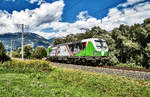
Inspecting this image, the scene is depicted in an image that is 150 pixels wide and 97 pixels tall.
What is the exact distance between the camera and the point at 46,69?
18.5m

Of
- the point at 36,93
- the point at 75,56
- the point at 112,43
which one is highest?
the point at 112,43

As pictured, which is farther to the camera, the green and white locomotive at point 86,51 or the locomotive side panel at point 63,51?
the locomotive side panel at point 63,51

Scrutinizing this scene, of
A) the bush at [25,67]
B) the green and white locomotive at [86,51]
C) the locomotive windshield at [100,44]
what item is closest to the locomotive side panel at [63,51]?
the green and white locomotive at [86,51]

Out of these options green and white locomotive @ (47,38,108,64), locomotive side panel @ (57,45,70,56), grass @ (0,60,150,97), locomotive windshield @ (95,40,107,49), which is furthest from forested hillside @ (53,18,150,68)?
grass @ (0,60,150,97)

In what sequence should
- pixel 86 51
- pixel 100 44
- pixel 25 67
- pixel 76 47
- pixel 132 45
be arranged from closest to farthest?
pixel 25 67, pixel 100 44, pixel 86 51, pixel 76 47, pixel 132 45

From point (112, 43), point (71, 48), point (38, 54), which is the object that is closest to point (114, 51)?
point (112, 43)

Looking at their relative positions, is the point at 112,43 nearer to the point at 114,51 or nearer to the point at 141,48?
the point at 114,51

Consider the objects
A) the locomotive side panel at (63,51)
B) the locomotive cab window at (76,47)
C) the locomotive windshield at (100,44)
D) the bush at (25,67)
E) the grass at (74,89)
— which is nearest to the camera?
the grass at (74,89)

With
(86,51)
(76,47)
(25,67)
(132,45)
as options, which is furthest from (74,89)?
(132,45)

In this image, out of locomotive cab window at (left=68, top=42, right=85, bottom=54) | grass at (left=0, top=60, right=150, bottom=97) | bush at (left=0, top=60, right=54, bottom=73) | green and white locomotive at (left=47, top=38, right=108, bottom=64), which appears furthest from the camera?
locomotive cab window at (left=68, top=42, right=85, bottom=54)

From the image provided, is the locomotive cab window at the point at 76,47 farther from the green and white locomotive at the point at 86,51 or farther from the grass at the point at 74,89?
the grass at the point at 74,89

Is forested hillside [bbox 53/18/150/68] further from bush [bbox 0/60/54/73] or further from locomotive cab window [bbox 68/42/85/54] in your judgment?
bush [bbox 0/60/54/73]

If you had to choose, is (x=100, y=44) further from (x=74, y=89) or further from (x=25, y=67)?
(x=74, y=89)

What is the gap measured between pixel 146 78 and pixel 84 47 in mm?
11671
